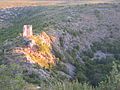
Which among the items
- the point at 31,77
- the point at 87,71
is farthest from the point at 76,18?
the point at 31,77

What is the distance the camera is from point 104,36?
12306cm

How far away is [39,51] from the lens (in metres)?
90.4

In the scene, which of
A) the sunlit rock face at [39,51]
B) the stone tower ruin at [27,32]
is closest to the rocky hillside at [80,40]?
the stone tower ruin at [27,32]

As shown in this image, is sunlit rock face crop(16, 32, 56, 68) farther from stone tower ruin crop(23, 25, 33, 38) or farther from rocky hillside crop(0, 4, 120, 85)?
rocky hillside crop(0, 4, 120, 85)

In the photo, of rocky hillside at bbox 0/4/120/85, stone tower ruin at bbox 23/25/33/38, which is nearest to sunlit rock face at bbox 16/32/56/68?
stone tower ruin at bbox 23/25/33/38

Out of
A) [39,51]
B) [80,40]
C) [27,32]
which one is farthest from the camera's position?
[80,40]

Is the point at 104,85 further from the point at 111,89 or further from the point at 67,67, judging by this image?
the point at 67,67

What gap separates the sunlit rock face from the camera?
8556cm

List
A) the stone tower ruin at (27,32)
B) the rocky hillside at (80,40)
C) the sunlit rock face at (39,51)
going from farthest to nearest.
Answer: the stone tower ruin at (27,32) → the rocky hillside at (80,40) → the sunlit rock face at (39,51)

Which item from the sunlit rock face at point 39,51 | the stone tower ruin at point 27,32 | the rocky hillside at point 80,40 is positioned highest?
the stone tower ruin at point 27,32

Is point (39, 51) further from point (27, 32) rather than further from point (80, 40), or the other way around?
point (80, 40)

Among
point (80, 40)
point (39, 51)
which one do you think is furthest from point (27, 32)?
point (80, 40)

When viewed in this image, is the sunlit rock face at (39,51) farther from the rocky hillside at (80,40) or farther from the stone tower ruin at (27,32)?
the rocky hillside at (80,40)

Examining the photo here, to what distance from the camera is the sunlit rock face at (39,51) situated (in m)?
85.6
